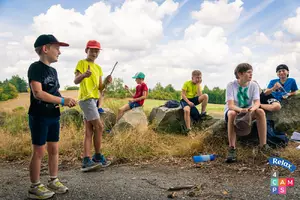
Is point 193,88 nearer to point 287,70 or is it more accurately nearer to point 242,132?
point 287,70

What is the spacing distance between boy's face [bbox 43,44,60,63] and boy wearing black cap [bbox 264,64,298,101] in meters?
4.72

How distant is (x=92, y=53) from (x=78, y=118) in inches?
181

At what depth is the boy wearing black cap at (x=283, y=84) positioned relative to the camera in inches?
267

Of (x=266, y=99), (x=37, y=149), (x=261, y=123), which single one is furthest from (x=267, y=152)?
(x=37, y=149)

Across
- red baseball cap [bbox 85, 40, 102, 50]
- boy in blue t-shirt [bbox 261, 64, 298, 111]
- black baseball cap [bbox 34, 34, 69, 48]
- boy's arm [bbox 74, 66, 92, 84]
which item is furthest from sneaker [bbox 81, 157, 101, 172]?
boy in blue t-shirt [bbox 261, 64, 298, 111]

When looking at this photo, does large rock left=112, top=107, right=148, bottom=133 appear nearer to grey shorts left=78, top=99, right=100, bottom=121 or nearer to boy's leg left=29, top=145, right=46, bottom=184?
grey shorts left=78, top=99, right=100, bottom=121

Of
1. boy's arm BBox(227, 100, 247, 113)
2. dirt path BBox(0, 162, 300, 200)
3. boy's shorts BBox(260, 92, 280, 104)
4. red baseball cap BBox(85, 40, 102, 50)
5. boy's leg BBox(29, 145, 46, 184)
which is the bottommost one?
dirt path BBox(0, 162, 300, 200)

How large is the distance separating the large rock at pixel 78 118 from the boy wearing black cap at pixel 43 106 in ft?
15.3

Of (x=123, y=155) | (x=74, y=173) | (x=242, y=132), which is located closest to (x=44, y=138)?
(x=74, y=173)

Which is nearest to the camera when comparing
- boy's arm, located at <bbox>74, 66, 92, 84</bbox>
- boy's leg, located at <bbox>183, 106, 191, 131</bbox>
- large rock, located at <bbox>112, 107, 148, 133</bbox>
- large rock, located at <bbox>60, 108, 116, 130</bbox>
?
boy's arm, located at <bbox>74, 66, 92, 84</bbox>

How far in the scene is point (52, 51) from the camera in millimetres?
3770

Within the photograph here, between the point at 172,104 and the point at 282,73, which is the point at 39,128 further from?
the point at 172,104

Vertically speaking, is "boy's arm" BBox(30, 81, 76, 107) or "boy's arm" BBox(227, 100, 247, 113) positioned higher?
"boy's arm" BBox(30, 81, 76, 107)

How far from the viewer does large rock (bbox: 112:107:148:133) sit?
24.9 ft
